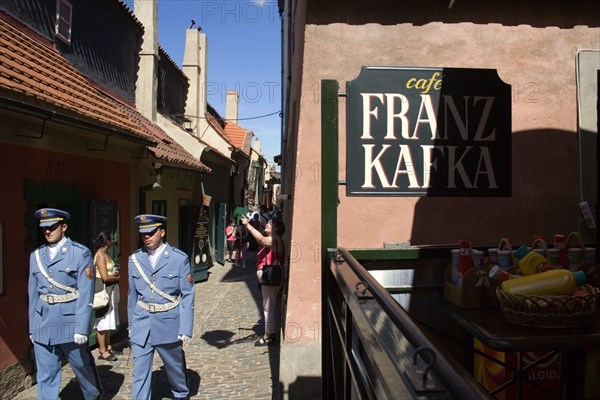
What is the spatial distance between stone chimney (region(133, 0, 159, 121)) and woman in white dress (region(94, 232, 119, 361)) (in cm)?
626

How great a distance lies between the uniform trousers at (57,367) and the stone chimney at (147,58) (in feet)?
27.7

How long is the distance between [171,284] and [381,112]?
8.54 ft

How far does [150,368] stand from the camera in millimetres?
4547

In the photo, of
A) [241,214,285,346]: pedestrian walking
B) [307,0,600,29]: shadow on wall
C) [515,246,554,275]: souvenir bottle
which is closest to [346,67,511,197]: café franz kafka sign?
[515,246,554,275]: souvenir bottle

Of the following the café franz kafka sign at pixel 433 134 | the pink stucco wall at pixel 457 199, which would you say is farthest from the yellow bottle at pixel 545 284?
the pink stucco wall at pixel 457 199

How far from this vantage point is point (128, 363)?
6344mm

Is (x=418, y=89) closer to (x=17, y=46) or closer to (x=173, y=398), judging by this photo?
(x=173, y=398)

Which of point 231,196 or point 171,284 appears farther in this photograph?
point 231,196

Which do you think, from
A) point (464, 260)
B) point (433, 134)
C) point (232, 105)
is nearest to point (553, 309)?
point (464, 260)

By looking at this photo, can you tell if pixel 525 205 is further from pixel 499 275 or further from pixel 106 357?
pixel 106 357

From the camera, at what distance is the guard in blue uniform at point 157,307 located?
14.8ft

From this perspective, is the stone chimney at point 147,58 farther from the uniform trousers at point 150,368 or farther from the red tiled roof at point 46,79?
the uniform trousers at point 150,368

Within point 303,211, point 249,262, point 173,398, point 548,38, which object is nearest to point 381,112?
point 303,211

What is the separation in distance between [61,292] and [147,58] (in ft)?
28.2
